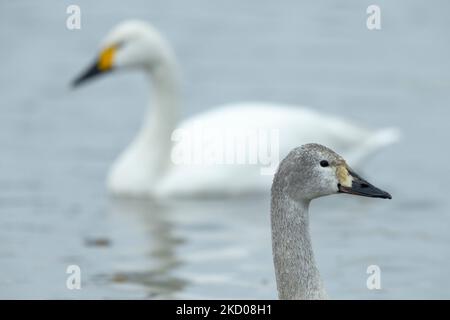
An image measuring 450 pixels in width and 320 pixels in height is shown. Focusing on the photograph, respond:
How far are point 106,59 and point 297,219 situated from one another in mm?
5493

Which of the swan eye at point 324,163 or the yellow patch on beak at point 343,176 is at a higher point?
the swan eye at point 324,163

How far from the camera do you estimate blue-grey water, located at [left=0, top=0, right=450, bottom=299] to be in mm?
9336

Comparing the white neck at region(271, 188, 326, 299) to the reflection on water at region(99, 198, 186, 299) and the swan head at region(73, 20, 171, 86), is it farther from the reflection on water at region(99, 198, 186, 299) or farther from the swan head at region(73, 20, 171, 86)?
the swan head at region(73, 20, 171, 86)

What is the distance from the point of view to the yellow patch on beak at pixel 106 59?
11.8 metres

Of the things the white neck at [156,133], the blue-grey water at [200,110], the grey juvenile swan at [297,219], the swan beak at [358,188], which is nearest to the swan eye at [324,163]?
the grey juvenile swan at [297,219]

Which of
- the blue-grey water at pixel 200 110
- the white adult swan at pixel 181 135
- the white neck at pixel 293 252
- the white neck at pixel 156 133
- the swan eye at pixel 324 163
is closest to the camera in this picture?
the white neck at pixel 293 252

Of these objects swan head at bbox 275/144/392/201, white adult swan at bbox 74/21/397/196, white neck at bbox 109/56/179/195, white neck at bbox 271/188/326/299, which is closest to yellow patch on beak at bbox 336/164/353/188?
swan head at bbox 275/144/392/201

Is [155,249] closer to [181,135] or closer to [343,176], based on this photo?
[181,135]

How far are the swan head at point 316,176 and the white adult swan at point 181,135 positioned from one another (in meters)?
4.74

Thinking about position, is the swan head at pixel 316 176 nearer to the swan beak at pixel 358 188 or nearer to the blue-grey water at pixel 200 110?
the swan beak at pixel 358 188

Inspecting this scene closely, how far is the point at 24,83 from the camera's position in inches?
542

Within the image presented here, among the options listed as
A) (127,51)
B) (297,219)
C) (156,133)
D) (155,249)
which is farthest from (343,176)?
(127,51)
